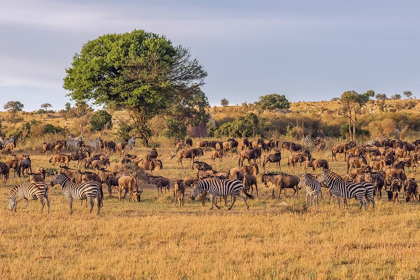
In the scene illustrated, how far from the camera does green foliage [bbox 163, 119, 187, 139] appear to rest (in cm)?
5008

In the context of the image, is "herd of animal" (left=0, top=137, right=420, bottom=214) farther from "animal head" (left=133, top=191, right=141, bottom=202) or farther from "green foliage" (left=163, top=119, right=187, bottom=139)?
"green foliage" (left=163, top=119, right=187, bottom=139)

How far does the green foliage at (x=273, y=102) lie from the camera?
91.6m

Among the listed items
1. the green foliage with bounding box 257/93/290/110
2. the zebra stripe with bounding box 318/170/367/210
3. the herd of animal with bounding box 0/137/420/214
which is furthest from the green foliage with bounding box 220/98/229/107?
the zebra stripe with bounding box 318/170/367/210

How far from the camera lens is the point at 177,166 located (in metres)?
32.5

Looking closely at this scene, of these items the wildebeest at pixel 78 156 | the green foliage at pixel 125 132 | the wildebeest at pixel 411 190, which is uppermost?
the green foliage at pixel 125 132

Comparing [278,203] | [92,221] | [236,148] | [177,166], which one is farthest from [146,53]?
[92,221]

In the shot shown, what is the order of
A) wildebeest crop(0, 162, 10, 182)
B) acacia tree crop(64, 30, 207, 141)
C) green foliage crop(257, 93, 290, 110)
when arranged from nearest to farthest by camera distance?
wildebeest crop(0, 162, 10, 182), acacia tree crop(64, 30, 207, 141), green foliage crop(257, 93, 290, 110)

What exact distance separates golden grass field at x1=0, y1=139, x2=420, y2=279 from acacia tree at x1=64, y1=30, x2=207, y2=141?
2672 centimetres

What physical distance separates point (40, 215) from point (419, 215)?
13.3 meters

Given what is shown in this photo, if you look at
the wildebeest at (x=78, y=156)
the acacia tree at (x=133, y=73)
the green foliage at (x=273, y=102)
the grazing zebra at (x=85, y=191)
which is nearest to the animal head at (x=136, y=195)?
the grazing zebra at (x=85, y=191)

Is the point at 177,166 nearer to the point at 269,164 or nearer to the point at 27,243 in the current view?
the point at 269,164

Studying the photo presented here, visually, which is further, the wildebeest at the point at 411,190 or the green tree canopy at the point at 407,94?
the green tree canopy at the point at 407,94

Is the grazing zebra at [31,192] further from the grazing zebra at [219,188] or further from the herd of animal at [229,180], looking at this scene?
the grazing zebra at [219,188]

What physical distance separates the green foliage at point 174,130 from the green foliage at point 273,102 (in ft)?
132
